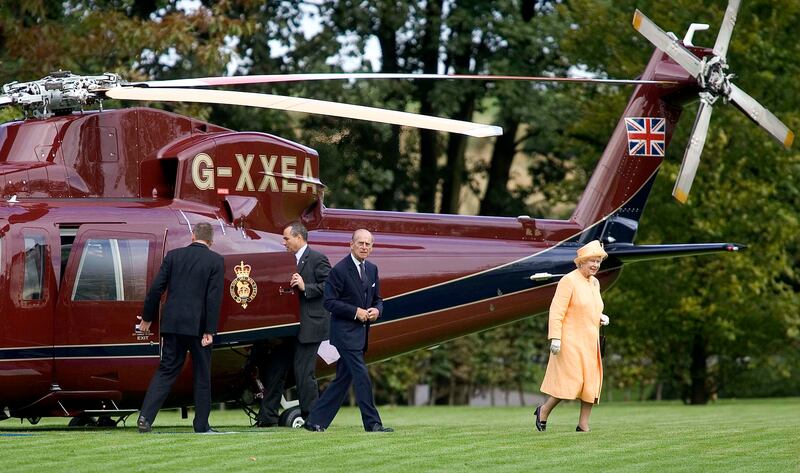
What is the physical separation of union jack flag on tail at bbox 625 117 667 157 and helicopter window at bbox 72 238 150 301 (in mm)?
7209

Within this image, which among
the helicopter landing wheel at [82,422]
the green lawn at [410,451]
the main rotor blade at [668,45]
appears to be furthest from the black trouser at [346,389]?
the main rotor blade at [668,45]

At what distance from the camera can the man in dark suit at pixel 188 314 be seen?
12.7 meters

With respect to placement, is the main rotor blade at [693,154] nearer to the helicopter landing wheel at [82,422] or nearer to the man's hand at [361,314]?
the man's hand at [361,314]

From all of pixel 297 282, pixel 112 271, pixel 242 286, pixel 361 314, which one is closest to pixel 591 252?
pixel 361 314

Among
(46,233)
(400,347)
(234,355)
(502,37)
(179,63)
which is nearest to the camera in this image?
(46,233)

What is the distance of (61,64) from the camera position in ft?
82.1

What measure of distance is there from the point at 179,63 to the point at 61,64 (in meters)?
4.33

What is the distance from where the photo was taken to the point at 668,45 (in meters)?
16.8

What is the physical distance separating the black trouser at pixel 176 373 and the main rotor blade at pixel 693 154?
20.9ft

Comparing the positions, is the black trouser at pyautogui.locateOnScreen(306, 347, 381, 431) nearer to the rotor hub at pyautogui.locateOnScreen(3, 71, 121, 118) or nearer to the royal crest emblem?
the royal crest emblem

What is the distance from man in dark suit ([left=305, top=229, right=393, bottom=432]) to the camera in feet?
41.6

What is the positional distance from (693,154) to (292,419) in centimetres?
620

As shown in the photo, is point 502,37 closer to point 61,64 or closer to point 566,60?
point 566,60

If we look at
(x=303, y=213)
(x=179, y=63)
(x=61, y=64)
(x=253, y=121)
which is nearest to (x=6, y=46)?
(x=61, y=64)
